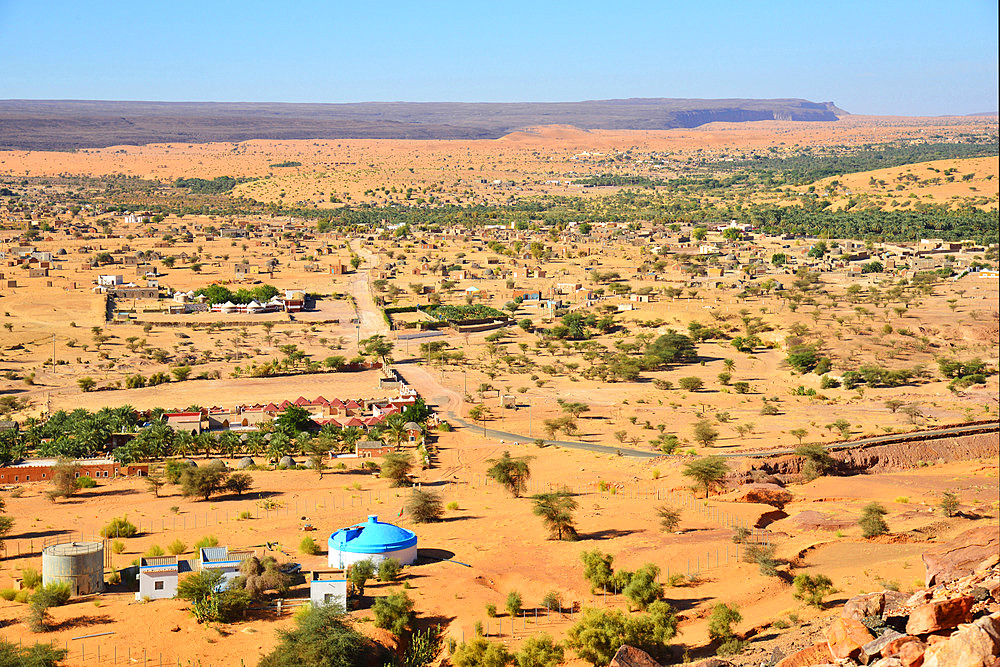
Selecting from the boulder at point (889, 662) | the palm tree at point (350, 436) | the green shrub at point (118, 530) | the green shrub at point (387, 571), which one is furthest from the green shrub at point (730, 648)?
the palm tree at point (350, 436)

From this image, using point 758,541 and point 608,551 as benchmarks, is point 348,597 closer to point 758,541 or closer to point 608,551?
point 608,551

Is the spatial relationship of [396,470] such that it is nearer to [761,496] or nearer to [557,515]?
[557,515]

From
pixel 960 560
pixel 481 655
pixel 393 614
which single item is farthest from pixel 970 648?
pixel 393 614

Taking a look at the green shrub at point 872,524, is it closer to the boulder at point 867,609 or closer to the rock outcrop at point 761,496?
the rock outcrop at point 761,496

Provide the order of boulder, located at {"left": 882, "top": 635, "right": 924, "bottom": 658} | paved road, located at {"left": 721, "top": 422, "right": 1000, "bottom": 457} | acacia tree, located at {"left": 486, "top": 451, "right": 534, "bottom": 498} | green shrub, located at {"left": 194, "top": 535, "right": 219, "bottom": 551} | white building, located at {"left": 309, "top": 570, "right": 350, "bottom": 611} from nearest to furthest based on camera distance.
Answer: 1. boulder, located at {"left": 882, "top": 635, "right": 924, "bottom": 658}
2. white building, located at {"left": 309, "top": 570, "right": 350, "bottom": 611}
3. green shrub, located at {"left": 194, "top": 535, "right": 219, "bottom": 551}
4. acacia tree, located at {"left": 486, "top": 451, "right": 534, "bottom": 498}
5. paved road, located at {"left": 721, "top": 422, "right": 1000, "bottom": 457}

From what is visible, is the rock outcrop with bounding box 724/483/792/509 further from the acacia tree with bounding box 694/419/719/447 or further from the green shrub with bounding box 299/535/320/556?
the green shrub with bounding box 299/535/320/556

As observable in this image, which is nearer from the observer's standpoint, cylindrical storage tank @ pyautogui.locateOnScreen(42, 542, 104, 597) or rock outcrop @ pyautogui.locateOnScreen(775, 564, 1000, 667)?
rock outcrop @ pyautogui.locateOnScreen(775, 564, 1000, 667)

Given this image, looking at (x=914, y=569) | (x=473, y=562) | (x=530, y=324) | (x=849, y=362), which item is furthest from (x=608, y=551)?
(x=530, y=324)

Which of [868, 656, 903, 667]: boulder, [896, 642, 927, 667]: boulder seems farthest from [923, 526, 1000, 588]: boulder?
[868, 656, 903, 667]: boulder
